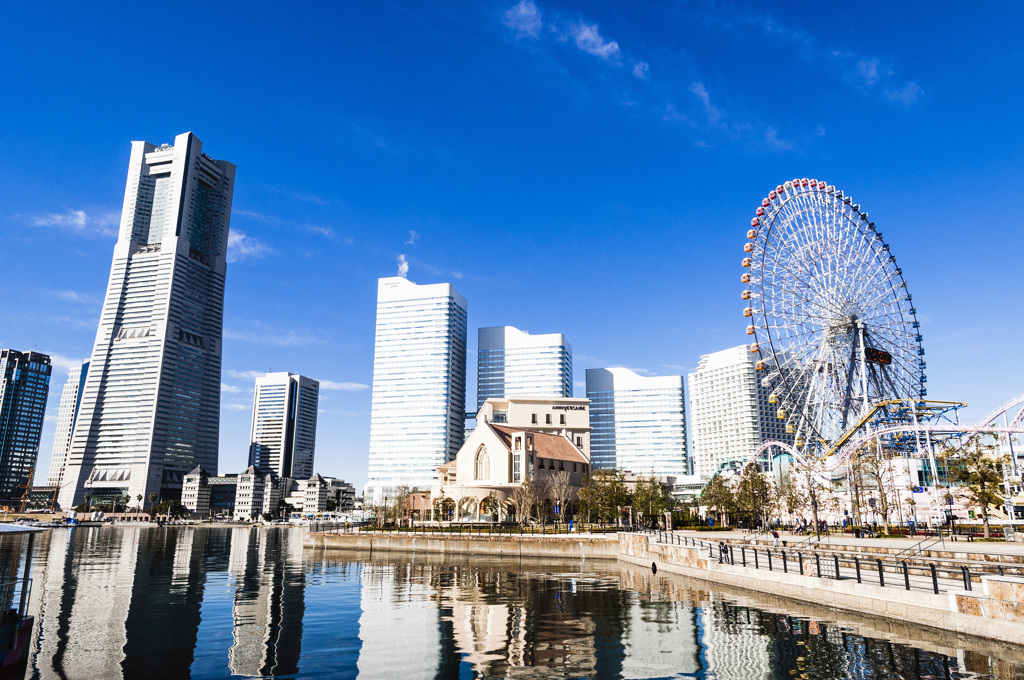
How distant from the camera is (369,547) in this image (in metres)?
92.8

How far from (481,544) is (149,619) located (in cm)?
5116

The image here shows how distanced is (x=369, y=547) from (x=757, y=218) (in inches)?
2864

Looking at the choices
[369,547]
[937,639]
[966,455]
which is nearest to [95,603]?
[937,639]

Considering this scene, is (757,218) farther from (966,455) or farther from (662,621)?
(662,621)

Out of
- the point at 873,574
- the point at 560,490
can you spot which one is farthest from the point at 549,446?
the point at 873,574

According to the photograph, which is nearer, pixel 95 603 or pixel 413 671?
pixel 413 671

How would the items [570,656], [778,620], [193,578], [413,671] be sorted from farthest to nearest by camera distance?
1. [193,578]
2. [778,620]
3. [570,656]
4. [413,671]

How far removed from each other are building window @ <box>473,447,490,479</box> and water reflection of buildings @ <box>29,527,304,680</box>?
54849 mm

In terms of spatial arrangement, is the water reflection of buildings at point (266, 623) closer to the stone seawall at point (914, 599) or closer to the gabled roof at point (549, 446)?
the stone seawall at point (914, 599)

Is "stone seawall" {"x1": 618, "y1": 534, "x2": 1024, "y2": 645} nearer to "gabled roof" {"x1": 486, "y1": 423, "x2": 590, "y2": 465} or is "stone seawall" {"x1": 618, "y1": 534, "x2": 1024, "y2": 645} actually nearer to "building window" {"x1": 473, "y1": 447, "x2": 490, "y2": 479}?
"gabled roof" {"x1": 486, "y1": 423, "x2": 590, "y2": 465}

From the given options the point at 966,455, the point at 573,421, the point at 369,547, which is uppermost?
the point at 573,421

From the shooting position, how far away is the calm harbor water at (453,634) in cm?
2303

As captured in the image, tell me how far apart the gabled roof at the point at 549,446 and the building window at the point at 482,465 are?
4.84 meters

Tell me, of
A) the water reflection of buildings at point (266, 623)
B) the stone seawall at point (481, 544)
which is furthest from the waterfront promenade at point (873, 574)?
the water reflection of buildings at point (266, 623)
